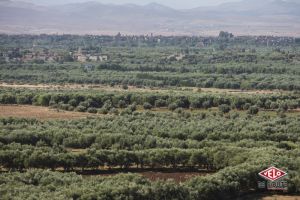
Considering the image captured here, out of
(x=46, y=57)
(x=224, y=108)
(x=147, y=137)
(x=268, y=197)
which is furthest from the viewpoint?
(x=46, y=57)

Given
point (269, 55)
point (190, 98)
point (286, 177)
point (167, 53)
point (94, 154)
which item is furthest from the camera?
point (167, 53)

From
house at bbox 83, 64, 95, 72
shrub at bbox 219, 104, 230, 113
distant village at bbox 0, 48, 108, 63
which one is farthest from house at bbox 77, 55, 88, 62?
shrub at bbox 219, 104, 230, 113

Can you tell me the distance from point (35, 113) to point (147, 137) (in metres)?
29.7

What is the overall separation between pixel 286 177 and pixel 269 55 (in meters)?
137

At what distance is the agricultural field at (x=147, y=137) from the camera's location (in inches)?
1672

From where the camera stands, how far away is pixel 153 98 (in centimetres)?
9988

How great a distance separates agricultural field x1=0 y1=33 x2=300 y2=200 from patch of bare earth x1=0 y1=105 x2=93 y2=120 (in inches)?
5.5

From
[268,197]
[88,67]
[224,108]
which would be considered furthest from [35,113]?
[88,67]

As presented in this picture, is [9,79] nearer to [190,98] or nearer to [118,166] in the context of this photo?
[190,98]

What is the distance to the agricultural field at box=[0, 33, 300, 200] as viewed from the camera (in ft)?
139

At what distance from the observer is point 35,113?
88062 millimetres

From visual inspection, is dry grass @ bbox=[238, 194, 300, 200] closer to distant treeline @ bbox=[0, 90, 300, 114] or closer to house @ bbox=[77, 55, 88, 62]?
distant treeline @ bbox=[0, 90, 300, 114]

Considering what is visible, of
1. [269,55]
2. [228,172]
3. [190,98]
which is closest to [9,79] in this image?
[190,98]

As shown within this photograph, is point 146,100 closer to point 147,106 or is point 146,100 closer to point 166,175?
point 147,106
